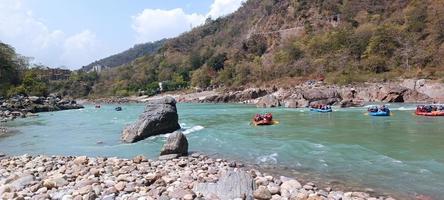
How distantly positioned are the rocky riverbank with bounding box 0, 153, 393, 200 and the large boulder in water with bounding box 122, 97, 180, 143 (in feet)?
36.3

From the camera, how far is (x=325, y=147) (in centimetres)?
2328

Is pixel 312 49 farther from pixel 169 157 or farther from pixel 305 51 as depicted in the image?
pixel 169 157

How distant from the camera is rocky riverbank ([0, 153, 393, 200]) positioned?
11.9m

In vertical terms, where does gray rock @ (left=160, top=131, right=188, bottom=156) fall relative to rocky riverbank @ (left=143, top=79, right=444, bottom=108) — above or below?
below

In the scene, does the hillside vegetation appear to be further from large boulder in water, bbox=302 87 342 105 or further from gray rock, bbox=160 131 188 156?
gray rock, bbox=160 131 188 156

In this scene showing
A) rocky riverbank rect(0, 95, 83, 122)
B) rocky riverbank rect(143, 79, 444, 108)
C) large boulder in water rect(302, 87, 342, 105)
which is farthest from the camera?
large boulder in water rect(302, 87, 342, 105)

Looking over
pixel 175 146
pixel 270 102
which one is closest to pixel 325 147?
pixel 175 146

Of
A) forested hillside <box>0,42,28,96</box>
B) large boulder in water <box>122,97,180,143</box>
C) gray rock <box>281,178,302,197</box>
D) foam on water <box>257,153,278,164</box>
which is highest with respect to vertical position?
forested hillside <box>0,42,28,96</box>

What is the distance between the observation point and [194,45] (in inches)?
7407

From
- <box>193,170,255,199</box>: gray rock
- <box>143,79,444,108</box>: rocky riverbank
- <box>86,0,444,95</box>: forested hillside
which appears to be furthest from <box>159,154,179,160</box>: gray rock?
<box>86,0,444,95</box>: forested hillside

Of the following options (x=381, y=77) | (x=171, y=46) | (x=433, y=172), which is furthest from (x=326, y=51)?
(x=171, y=46)

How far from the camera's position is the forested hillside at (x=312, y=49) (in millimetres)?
81875

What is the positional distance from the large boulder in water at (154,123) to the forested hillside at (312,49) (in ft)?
167

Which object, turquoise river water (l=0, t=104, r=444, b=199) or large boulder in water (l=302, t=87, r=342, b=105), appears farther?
large boulder in water (l=302, t=87, r=342, b=105)
